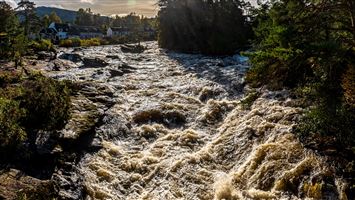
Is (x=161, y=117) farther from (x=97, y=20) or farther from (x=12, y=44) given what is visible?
(x=97, y=20)

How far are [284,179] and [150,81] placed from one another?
16955 mm

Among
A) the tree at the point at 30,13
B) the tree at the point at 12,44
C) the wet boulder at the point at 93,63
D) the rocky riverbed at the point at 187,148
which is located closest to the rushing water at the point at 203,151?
the rocky riverbed at the point at 187,148

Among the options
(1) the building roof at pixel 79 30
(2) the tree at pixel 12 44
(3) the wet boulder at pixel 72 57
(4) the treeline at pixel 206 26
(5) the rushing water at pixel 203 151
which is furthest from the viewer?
(1) the building roof at pixel 79 30

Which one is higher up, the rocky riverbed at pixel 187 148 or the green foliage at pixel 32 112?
the green foliage at pixel 32 112

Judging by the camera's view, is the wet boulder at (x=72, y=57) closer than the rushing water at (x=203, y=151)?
No

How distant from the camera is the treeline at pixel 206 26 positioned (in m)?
43.0

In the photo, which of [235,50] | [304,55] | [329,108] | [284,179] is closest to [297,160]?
[284,179]

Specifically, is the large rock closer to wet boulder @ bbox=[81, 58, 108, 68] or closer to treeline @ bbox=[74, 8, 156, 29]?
wet boulder @ bbox=[81, 58, 108, 68]

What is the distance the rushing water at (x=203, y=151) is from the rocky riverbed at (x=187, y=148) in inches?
1.4

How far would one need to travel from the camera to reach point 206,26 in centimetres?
4653

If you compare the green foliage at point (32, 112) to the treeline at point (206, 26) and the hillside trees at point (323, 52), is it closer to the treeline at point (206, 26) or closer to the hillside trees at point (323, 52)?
the hillside trees at point (323, 52)

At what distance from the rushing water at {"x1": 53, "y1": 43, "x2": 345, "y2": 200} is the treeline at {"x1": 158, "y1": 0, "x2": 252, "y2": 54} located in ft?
65.0

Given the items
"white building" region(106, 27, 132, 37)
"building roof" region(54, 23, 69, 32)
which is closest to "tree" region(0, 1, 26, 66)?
"building roof" region(54, 23, 69, 32)

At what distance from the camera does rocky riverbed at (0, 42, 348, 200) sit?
12.3 m
